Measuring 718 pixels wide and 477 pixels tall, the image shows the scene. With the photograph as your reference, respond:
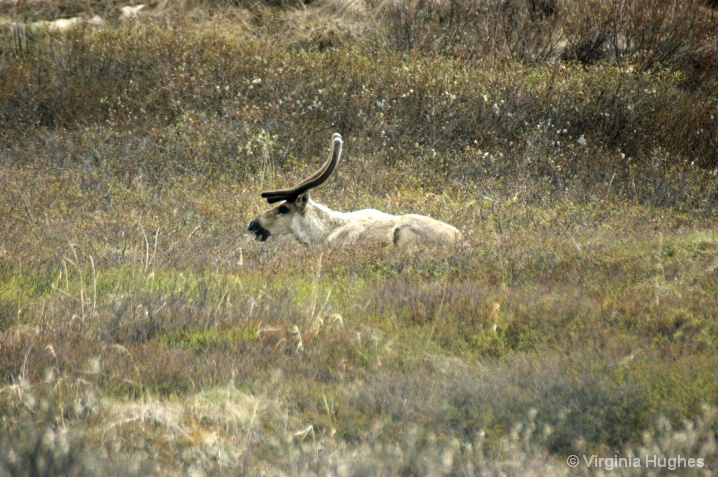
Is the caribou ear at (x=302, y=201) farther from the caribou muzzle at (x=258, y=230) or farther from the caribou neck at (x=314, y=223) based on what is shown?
the caribou muzzle at (x=258, y=230)

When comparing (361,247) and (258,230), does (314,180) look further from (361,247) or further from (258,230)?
(361,247)

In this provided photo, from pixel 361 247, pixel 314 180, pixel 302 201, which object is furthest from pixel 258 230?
pixel 361 247

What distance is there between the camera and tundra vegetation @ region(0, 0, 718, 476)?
3.88m

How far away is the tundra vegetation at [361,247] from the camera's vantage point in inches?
153

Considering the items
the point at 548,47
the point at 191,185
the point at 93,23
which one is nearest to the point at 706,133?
the point at 548,47

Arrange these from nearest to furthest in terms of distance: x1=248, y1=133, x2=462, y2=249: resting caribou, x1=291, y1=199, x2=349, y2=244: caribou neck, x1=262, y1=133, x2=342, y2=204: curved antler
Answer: x1=248, y1=133, x2=462, y2=249: resting caribou < x1=262, y1=133, x2=342, y2=204: curved antler < x1=291, y1=199, x2=349, y2=244: caribou neck

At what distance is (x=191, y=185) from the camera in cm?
1123

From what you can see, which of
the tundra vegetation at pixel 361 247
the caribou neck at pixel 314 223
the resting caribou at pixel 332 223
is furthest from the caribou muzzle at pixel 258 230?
the caribou neck at pixel 314 223

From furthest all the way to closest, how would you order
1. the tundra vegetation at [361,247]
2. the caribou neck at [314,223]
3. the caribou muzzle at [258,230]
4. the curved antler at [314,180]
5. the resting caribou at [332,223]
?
1. the caribou neck at [314,223]
2. the caribou muzzle at [258,230]
3. the curved antler at [314,180]
4. the resting caribou at [332,223]
5. the tundra vegetation at [361,247]

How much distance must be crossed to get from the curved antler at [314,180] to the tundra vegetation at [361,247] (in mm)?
602

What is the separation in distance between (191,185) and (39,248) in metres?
4.15

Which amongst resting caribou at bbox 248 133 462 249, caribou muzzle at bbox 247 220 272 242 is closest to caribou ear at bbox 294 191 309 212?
Result: resting caribou at bbox 248 133 462 249

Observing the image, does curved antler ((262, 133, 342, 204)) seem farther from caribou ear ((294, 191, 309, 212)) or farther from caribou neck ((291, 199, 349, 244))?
caribou neck ((291, 199, 349, 244))

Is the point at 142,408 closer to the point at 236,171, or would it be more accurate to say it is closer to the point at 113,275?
the point at 113,275
